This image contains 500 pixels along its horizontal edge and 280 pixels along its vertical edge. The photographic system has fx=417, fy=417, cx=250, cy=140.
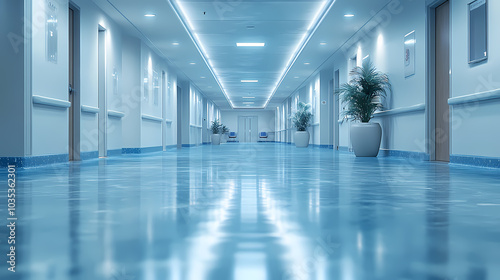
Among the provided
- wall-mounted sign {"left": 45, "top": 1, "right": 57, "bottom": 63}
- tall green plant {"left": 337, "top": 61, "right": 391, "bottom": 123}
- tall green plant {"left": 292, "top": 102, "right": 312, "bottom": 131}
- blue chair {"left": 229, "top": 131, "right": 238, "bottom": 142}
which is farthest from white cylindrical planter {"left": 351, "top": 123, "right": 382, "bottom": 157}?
blue chair {"left": 229, "top": 131, "right": 238, "bottom": 142}

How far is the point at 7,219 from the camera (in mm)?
2178

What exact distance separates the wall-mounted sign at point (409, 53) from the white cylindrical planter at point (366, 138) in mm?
1365

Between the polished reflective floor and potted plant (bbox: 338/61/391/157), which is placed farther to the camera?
potted plant (bbox: 338/61/391/157)

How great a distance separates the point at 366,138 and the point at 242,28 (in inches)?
175

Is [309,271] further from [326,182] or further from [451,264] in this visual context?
[326,182]

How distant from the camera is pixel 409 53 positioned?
8.44m

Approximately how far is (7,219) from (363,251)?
1800mm

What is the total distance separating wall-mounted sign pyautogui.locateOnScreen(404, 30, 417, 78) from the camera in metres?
8.30

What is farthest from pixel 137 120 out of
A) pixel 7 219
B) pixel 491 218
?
pixel 491 218

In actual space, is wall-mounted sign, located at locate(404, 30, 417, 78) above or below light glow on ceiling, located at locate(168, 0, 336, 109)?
below

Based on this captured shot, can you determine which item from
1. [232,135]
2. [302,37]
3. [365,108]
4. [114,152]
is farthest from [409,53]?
[232,135]

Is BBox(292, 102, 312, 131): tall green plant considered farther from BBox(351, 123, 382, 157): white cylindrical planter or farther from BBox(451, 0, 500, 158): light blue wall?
BBox(451, 0, 500, 158): light blue wall

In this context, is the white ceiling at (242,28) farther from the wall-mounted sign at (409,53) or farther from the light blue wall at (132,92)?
the wall-mounted sign at (409,53)

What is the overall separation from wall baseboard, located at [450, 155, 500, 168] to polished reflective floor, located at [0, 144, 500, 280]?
107 inches
